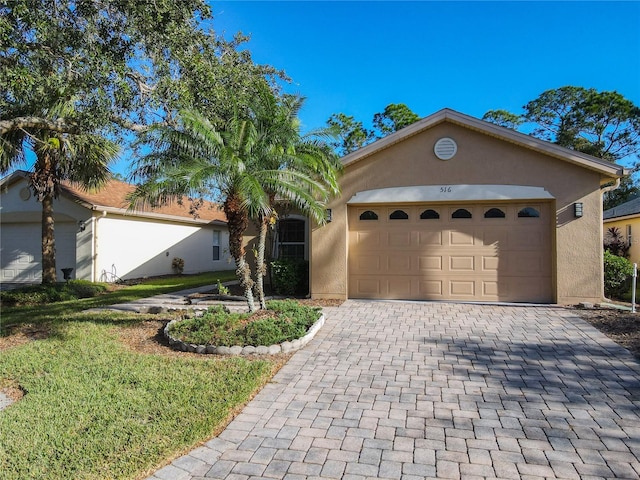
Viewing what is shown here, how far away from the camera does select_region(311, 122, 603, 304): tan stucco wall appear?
9336 mm

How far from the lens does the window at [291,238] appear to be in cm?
1333

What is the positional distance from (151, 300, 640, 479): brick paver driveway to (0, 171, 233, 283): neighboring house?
1256cm

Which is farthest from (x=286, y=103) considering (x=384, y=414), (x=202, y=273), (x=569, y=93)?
(x=569, y=93)

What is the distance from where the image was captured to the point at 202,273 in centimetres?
2125

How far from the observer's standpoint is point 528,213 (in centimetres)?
989

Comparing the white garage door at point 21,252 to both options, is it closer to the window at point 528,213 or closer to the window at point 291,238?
the window at point 291,238

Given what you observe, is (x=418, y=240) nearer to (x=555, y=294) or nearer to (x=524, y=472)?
(x=555, y=294)

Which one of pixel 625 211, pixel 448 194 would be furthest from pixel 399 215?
pixel 625 211

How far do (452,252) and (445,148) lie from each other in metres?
2.75

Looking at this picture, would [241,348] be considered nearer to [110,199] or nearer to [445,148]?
[445,148]

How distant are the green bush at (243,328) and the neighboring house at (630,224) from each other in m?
16.6

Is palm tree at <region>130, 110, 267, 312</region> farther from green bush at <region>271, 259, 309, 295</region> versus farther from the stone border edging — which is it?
green bush at <region>271, 259, 309, 295</region>

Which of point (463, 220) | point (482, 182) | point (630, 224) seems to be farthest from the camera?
point (630, 224)

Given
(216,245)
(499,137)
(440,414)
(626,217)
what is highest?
(499,137)
